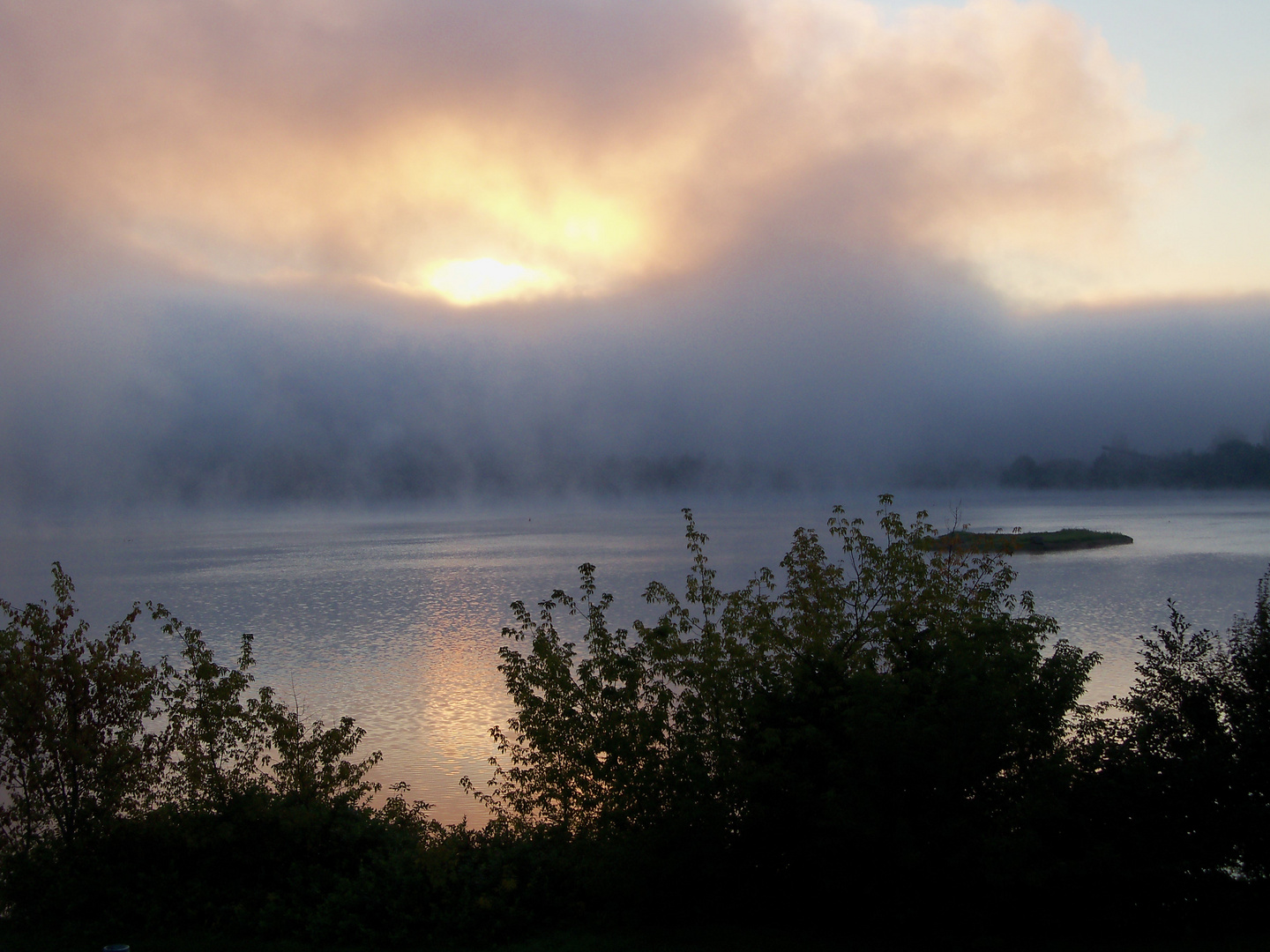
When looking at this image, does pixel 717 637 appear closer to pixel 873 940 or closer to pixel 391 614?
pixel 873 940

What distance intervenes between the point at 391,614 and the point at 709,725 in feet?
166

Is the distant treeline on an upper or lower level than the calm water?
upper

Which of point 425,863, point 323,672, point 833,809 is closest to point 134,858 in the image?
point 425,863

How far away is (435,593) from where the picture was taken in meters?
75.5

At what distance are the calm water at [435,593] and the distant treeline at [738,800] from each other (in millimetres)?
8586

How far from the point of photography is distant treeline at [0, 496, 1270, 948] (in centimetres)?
1311

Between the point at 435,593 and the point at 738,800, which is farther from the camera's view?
the point at 435,593

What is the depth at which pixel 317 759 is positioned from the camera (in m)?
18.1

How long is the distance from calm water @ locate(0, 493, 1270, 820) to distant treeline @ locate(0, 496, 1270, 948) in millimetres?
8586

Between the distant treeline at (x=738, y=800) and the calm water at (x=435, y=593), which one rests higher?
the distant treeline at (x=738, y=800)

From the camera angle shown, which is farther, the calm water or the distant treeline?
the calm water

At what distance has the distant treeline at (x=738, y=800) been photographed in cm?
1311

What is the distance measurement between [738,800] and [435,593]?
63.5 m

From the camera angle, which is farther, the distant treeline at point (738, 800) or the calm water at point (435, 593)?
the calm water at point (435, 593)
